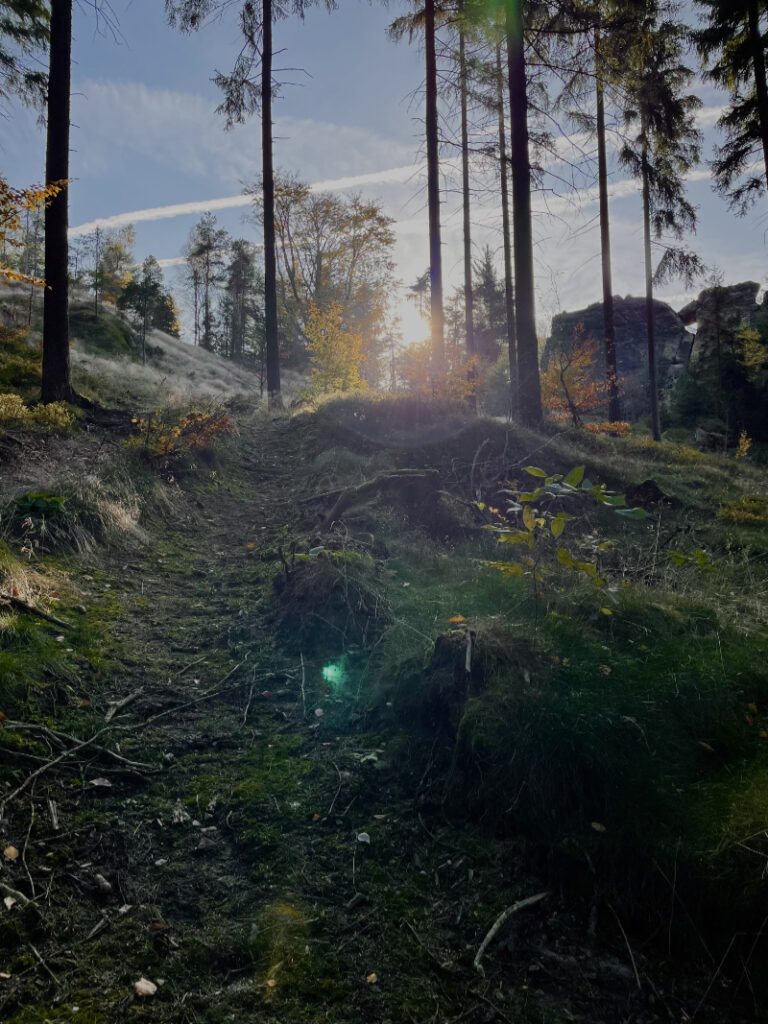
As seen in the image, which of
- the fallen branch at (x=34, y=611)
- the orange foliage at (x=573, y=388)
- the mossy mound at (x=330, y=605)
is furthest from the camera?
the orange foliage at (x=573, y=388)

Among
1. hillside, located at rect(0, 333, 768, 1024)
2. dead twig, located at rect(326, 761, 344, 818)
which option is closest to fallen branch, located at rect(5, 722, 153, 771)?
hillside, located at rect(0, 333, 768, 1024)

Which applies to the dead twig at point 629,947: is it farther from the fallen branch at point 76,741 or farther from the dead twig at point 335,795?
the fallen branch at point 76,741

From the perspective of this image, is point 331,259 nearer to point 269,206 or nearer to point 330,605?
point 269,206

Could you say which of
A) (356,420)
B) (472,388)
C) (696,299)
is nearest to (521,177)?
(472,388)

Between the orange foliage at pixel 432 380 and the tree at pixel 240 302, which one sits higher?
the tree at pixel 240 302

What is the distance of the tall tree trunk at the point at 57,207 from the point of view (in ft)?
28.3

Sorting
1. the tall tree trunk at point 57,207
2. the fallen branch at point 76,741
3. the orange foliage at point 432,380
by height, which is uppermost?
the tall tree trunk at point 57,207

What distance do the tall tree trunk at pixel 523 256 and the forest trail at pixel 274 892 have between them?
23.4 ft

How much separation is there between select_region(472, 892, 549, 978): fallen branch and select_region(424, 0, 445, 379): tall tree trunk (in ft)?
37.1

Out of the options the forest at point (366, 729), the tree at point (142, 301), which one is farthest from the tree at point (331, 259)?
the forest at point (366, 729)

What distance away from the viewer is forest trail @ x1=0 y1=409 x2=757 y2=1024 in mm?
1825

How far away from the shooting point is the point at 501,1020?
1.80 meters

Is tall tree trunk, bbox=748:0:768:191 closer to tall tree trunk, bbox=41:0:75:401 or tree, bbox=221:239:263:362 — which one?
tall tree trunk, bbox=41:0:75:401

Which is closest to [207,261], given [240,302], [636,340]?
[240,302]
